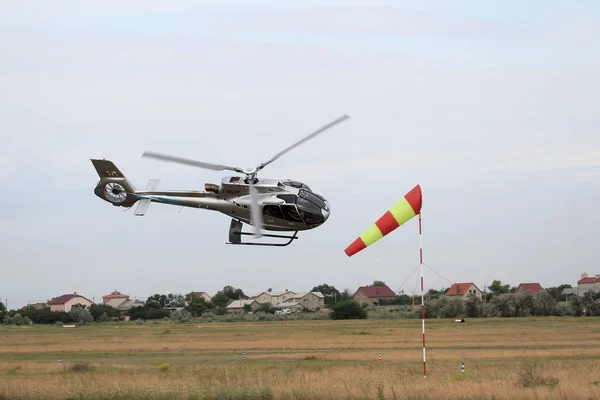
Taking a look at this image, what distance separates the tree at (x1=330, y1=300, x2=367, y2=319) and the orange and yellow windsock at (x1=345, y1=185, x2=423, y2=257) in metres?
81.6

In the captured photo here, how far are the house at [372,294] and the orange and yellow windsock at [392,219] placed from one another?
13527cm

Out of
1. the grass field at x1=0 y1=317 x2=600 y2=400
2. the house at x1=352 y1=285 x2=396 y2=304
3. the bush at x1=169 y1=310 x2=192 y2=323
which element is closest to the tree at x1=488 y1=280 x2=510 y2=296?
the house at x1=352 y1=285 x2=396 y2=304

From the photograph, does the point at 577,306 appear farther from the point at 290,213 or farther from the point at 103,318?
the point at 290,213

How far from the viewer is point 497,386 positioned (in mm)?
21812

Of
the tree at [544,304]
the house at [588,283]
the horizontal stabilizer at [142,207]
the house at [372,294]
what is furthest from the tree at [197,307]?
the horizontal stabilizer at [142,207]

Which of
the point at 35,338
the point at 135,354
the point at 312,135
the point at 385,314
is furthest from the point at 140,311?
the point at 312,135

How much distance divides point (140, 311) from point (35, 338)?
56.6 m

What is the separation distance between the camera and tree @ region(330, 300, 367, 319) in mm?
102125

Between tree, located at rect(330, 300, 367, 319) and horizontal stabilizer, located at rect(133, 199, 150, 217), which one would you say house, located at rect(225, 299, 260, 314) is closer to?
tree, located at rect(330, 300, 367, 319)

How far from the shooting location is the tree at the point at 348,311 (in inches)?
4021

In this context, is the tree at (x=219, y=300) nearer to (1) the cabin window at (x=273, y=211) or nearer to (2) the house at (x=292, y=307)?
(2) the house at (x=292, y=307)

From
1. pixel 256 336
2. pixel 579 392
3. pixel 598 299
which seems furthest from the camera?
pixel 598 299

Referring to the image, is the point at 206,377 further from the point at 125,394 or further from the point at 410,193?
the point at 410,193

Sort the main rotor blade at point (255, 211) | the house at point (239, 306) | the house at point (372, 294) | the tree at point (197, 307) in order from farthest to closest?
the house at point (372, 294) → the house at point (239, 306) → the tree at point (197, 307) → the main rotor blade at point (255, 211)
